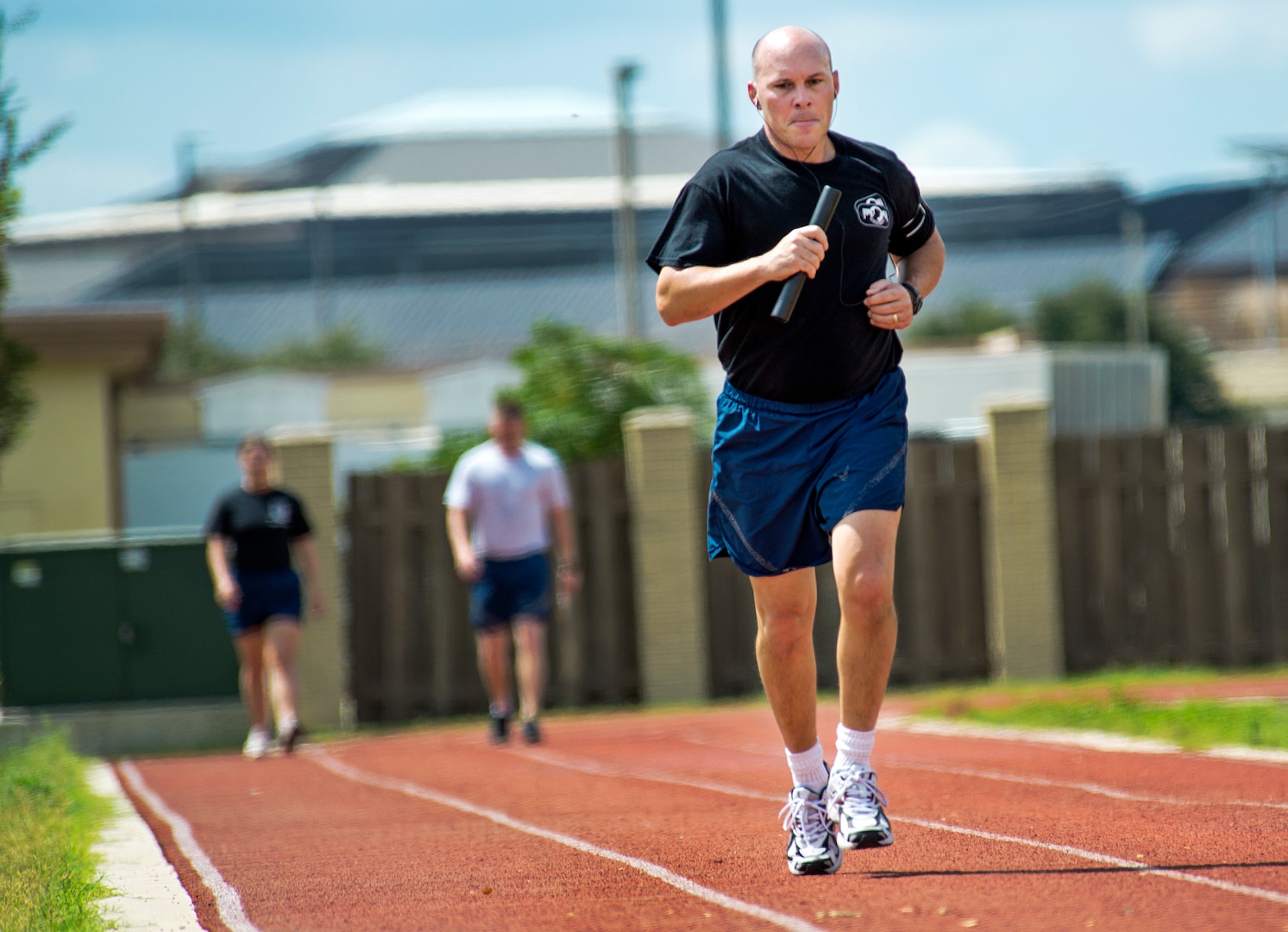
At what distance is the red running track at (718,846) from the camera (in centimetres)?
373

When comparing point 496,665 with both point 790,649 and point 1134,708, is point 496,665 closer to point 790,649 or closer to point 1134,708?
point 1134,708

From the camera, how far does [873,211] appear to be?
4383 mm

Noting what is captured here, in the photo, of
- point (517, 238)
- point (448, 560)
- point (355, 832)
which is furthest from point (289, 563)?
point (517, 238)

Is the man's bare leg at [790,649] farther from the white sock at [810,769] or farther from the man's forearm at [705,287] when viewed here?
the man's forearm at [705,287]

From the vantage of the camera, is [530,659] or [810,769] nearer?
[810,769]

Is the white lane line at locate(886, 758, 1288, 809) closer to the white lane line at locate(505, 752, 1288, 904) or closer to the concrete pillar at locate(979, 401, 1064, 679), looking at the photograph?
the white lane line at locate(505, 752, 1288, 904)

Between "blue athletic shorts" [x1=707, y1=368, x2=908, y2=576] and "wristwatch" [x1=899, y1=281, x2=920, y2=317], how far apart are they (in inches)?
9.9

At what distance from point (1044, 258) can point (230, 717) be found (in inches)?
2347

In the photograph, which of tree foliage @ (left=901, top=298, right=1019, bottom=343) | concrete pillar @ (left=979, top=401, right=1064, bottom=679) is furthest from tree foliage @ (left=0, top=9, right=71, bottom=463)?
tree foliage @ (left=901, top=298, right=1019, bottom=343)

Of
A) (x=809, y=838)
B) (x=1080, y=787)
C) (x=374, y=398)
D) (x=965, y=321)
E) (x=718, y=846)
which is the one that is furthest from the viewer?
(x=965, y=321)

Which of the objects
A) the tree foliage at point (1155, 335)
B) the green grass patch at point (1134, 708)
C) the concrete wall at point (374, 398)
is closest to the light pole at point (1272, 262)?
the tree foliage at point (1155, 335)

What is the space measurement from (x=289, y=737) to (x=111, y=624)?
1.97 metres

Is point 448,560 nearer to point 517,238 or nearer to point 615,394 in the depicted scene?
point 615,394

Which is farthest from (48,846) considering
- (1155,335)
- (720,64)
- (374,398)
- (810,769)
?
(1155,335)
